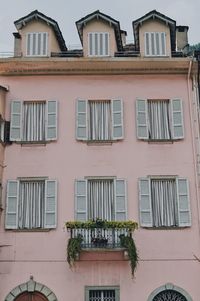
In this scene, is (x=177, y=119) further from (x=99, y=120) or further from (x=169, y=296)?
(x=169, y=296)

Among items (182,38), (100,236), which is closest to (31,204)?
(100,236)

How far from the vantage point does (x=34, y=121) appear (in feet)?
66.7

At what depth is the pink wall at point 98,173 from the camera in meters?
18.1

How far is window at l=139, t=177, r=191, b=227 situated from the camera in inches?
734

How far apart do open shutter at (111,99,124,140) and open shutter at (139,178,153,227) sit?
2.00 m

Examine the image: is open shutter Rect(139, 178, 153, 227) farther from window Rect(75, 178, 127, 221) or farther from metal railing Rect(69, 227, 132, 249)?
metal railing Rect(69, 227, 132, 249)

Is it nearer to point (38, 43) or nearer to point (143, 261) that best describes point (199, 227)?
point (143, 261)

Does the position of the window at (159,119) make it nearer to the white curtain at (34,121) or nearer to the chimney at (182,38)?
the chimney at (182,38)

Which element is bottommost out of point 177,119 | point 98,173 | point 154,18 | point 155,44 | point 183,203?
point 183,203

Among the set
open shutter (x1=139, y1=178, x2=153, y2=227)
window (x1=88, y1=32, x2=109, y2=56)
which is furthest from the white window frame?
open shutter (x1=139, y1=178, x2=153, y2=227)

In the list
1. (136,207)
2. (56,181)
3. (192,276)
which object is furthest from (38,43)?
(192,276)

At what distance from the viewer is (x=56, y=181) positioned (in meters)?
19.2

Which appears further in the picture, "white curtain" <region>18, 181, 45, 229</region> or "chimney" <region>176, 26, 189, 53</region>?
"chimney" <region>176, 26, 189, 53</region>

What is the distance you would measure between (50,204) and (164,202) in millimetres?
4236
